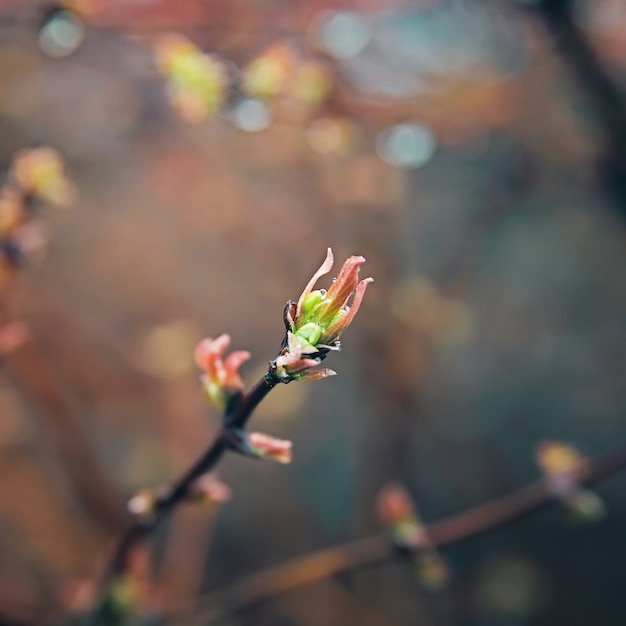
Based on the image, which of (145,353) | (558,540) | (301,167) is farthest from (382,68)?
(558,540)

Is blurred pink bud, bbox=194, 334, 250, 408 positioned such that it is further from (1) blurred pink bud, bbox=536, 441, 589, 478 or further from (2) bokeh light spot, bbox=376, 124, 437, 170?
(2) bokeh light spot, bbox=376, 124, 437, 170

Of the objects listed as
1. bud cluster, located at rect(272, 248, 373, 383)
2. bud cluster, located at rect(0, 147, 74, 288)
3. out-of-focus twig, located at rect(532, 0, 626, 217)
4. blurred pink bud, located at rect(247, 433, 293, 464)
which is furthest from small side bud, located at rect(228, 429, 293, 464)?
out-of-focus twig, located at rect(532, 0, 626, 217)

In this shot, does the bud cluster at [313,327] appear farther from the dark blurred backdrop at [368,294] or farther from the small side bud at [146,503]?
the dark blurred backdrop at [368,294]

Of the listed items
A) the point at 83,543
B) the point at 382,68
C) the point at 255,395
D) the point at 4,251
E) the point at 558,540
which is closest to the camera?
the point at 255,395

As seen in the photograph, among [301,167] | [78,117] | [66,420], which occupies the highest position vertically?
[78,117]

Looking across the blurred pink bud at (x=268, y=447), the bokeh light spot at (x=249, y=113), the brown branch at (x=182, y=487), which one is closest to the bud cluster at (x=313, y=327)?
the brown branch at (x=182, y=487)

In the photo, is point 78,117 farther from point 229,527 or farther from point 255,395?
point 255,395
